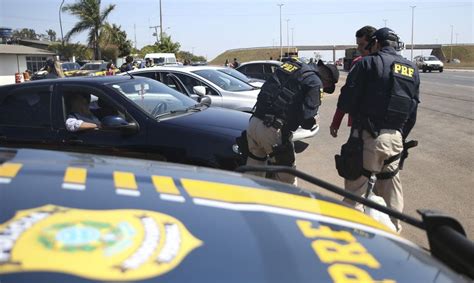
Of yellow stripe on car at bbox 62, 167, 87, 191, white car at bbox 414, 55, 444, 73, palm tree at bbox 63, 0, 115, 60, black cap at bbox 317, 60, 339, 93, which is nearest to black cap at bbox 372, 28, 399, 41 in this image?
black cap at bbox 317, 60, 339, 93

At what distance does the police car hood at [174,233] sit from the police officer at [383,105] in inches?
87.3

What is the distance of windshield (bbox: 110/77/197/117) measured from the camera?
16.6 feet

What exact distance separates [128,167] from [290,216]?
28.8 inches

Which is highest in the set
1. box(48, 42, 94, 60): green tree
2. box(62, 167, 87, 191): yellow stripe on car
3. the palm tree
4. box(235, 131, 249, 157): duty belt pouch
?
the palm tree

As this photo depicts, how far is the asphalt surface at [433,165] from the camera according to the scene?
197 inches

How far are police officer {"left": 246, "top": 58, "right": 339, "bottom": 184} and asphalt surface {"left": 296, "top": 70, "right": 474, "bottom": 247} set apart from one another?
0.77 m

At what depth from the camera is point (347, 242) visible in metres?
1.52

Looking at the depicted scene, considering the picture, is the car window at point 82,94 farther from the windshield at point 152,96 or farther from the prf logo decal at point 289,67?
the prf logo decal at point 289,67

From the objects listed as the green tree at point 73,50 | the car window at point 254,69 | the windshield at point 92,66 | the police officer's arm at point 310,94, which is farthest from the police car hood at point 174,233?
the green tree at point 73,50

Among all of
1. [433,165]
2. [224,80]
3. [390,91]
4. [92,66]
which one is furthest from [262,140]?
[92,66]

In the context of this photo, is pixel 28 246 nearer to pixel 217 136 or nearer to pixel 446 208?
pixel 217 136

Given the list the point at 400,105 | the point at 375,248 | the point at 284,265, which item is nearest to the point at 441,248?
the point at 375,248

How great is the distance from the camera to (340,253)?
4.64 feet

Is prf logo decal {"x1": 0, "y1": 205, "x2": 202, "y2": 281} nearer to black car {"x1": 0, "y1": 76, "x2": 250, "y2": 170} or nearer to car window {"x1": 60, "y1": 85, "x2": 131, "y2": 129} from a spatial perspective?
black car {"x1": 0, "y1": 76, "x2": 250, "y2": 170}
